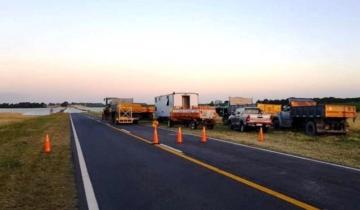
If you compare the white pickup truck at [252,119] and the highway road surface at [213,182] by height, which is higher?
the white pickup truck at [252,119]

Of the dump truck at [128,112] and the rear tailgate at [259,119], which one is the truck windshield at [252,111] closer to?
the rear tailgate at [259,119]

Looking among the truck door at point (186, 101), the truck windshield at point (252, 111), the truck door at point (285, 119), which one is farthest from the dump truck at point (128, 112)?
the truck door at point (285, 119)

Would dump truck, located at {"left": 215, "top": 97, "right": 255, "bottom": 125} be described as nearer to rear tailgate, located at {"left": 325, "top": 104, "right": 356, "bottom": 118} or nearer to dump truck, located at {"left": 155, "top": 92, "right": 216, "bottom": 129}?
dump truck, located at {"left": 155, "top": 92, "right": 216, "bottom": 129}

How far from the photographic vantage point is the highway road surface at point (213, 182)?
8.30 metres

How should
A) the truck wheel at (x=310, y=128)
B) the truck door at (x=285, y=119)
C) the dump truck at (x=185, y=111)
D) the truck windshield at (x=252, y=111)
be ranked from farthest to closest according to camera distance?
the dump truck at (x=185, y=111) < the truck door at (x=285, y=119) < the truck windshield at (x=252, y=111) < the truck wheel at (x=310, y=128)

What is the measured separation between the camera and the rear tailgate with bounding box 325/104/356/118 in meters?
28.8

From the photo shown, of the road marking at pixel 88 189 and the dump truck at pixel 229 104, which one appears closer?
the road marking at pixel 88 189

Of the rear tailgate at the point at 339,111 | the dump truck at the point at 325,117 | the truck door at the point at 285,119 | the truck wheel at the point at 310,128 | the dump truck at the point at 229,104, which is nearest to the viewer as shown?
the rear tailgate at the point at 339,111

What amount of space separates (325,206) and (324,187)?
189 centimetres

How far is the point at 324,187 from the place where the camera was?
9688 millimetres

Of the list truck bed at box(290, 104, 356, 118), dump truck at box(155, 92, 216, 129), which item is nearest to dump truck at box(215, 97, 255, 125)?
dump truck at box(155, 92, 216, 129)

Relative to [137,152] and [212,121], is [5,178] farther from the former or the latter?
[212,121]

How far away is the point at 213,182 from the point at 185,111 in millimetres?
28694

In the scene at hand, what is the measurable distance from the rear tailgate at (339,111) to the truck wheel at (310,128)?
1325mm
